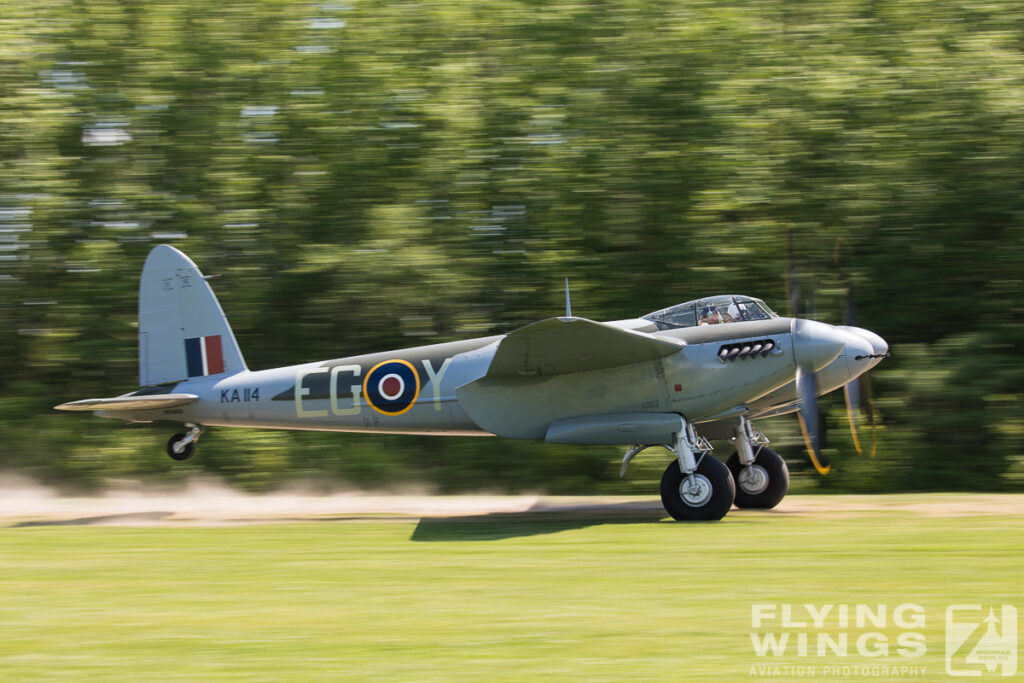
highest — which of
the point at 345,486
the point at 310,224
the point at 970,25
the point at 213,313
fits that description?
the point at 970,25

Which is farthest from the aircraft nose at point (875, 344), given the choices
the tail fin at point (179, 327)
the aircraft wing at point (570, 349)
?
the tail fin at point (179, 327)

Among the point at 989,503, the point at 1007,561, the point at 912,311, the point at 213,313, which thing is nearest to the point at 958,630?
the point at 1007,561

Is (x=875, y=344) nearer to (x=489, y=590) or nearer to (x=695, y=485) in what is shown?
(x=695, y=485)

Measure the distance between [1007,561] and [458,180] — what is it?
10.7m

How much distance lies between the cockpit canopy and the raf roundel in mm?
2868

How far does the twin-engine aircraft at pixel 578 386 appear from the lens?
994cm

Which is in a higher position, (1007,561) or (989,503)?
(1007,561)

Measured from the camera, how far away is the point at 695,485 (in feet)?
32.4

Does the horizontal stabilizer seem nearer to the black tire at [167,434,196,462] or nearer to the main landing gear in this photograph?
the black tire at [167,434,196,462]

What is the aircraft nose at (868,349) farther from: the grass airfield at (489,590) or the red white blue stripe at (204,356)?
the red white blue stripe at (204,356)

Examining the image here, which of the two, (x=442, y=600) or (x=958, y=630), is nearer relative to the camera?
(x=958, y=630)

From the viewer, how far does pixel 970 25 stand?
15.8 metres

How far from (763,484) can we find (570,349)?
2.89 meters

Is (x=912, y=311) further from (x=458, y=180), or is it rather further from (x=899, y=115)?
(x=458, y=180)
